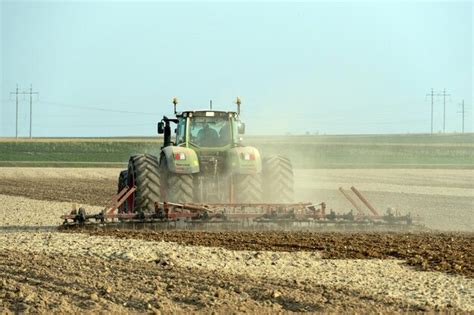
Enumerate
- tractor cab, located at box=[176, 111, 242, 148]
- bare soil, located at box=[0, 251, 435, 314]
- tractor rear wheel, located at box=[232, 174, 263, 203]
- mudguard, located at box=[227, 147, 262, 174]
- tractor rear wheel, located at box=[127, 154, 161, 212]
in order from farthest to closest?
1. tractor cab, located at box=[176, 111, 242, 148]
2. tractor rear wheel, located at box=[232, 174, 263, 203]
3. tractor rear wheel, located at box=[127, 154, 161, 212]
4. mudguard, located at box=[227, 147, 262, 174]
5. bare soil, located at box=[0, 251, 435, 314]

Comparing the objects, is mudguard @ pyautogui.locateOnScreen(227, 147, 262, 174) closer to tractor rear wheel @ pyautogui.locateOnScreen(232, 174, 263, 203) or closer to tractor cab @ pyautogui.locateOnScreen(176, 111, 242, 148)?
tractor rear wheel @ pyautogui.locateOnScreen(232, 174, 263, 203)

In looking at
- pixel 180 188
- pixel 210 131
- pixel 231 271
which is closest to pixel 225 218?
pixel 180 188

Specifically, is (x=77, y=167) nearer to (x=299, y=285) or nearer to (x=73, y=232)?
(x=73, y=232)

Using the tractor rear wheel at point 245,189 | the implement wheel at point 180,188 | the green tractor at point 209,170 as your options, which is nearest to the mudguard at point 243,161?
the green tractor at point 209,170

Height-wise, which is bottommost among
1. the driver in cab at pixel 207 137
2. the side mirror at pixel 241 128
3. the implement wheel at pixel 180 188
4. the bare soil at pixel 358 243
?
the bare soil at pixel 358 243

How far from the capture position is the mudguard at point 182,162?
17.2m

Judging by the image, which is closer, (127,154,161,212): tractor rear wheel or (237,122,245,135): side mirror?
(127,154,161,212): tractor rear wheel

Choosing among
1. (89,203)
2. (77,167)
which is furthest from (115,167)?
(89,203)

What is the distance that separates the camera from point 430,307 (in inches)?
379

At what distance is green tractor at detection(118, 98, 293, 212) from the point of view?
57.1ft

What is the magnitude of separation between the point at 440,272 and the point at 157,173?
7336 millimetres

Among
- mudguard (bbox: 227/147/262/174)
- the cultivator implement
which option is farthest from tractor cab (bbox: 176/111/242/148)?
the cultivator implement

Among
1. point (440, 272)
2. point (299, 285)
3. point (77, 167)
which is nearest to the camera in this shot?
point (299, 285)

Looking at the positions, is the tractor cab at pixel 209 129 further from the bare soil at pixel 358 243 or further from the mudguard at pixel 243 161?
the bare soil at pixel 358 243
